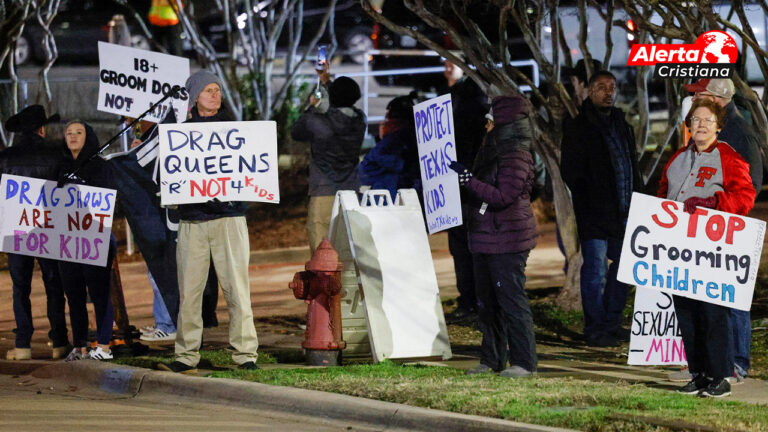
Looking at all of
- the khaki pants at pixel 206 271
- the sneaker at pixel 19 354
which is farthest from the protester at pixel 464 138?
the sneaker at pixel 19 354

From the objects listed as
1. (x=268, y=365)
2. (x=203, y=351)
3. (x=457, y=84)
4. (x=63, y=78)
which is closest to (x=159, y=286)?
(x=203, y=351)

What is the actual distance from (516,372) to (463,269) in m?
3.28

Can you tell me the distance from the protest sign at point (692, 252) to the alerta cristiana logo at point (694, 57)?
1429mm

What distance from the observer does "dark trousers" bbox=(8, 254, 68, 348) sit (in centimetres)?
1037

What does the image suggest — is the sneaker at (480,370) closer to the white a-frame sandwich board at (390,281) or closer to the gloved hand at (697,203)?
the white a-frame sandwich board at (390,281)

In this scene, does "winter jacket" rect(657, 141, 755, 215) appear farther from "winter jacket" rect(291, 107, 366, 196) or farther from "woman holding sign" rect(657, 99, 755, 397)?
"winter jacket" rect(291, 107, 366, 196)

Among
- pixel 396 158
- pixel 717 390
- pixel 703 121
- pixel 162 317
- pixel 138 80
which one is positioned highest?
pixel 138 80

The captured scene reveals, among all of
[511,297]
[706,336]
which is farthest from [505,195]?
[706,336]

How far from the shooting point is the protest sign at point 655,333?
355 inches

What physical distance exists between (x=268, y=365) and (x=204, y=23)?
17166mm

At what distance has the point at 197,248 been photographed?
363 inches

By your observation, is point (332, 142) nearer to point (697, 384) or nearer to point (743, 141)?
point (743, 141)

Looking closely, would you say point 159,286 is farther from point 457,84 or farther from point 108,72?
point 457,84

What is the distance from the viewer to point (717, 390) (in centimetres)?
809
